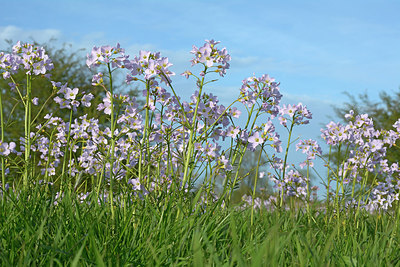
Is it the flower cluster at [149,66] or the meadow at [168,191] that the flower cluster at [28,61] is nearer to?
the meadow at [168,191]

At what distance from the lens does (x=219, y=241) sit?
3.20 metres

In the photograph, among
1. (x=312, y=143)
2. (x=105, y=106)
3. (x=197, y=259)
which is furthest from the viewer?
(x=312, y=143)

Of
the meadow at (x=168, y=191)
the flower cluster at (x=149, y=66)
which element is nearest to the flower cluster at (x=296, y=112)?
the meadow at (x=168, y=191)

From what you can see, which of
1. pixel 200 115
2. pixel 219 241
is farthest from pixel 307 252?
pixel 200 115

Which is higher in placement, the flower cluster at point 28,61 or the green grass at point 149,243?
the flower cluster at point 28,61

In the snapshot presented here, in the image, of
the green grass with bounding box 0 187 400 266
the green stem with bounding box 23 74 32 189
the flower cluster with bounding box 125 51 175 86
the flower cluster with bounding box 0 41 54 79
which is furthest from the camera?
the flower cluster with bounding box 0 41 54 79

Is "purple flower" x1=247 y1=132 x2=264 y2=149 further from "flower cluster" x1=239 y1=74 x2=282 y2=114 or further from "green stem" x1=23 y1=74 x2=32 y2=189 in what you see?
"green stem" x1=23 y1=74 x2=32 y2=189

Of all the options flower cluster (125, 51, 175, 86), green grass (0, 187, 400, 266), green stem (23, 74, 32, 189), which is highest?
flower cluster (125, 51, 175, 86)

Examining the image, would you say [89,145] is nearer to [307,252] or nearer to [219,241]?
[219,241]

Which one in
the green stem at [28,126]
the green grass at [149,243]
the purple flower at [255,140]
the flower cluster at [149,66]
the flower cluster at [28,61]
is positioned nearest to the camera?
the green grass at [149,243]

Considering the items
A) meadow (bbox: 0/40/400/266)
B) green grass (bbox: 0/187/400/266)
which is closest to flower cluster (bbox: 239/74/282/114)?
meadow (bbox: 0/40/400/266)

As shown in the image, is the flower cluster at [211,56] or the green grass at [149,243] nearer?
the green grass at [149,243]

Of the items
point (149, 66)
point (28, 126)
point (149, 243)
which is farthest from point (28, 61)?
point (149, 243)

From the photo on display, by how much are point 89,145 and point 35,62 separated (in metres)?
0.93
